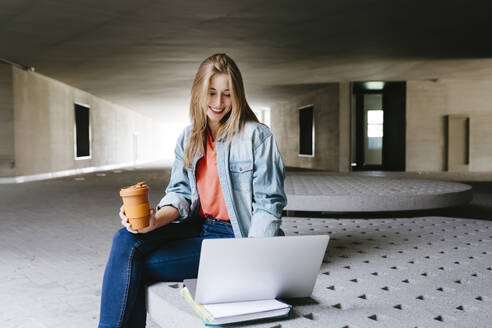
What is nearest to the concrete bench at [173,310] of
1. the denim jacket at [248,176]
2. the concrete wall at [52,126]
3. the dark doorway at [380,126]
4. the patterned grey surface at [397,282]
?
the patterned grey surface at [397,282]

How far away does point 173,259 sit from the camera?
2.07 meters

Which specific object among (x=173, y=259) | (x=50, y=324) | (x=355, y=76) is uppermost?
(x=355, y=76)

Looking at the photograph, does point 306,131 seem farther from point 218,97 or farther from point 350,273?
point 218,97

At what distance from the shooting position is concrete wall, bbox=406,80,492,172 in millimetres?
17844

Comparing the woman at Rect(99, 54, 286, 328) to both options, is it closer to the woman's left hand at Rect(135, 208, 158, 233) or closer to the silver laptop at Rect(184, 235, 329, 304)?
the woman's left hand at Rect(135, 208, 158, 233)

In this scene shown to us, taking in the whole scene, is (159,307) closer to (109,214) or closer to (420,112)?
(109,214)

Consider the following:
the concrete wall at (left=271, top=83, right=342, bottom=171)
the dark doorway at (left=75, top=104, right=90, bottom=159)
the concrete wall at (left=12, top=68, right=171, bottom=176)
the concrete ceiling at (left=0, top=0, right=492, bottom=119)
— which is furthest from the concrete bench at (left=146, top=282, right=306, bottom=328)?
the dark doorway at (left=75, top=104, right=90, bottom=159)

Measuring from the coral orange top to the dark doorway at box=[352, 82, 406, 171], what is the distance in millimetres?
16796

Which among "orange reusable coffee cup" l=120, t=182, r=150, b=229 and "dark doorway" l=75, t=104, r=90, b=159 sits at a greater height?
"dark doorway" l=75, t=104, r=90, b=159

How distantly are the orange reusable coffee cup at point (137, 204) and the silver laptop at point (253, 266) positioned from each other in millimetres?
357

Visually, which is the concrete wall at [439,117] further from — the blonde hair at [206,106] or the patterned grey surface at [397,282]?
the blonde hair at [206,106]

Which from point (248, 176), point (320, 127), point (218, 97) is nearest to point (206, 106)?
point (218, 97)

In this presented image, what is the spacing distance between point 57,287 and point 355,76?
14.7m

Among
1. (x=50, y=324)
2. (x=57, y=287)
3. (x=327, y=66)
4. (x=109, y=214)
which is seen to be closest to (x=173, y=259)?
(x=50, y=324)
